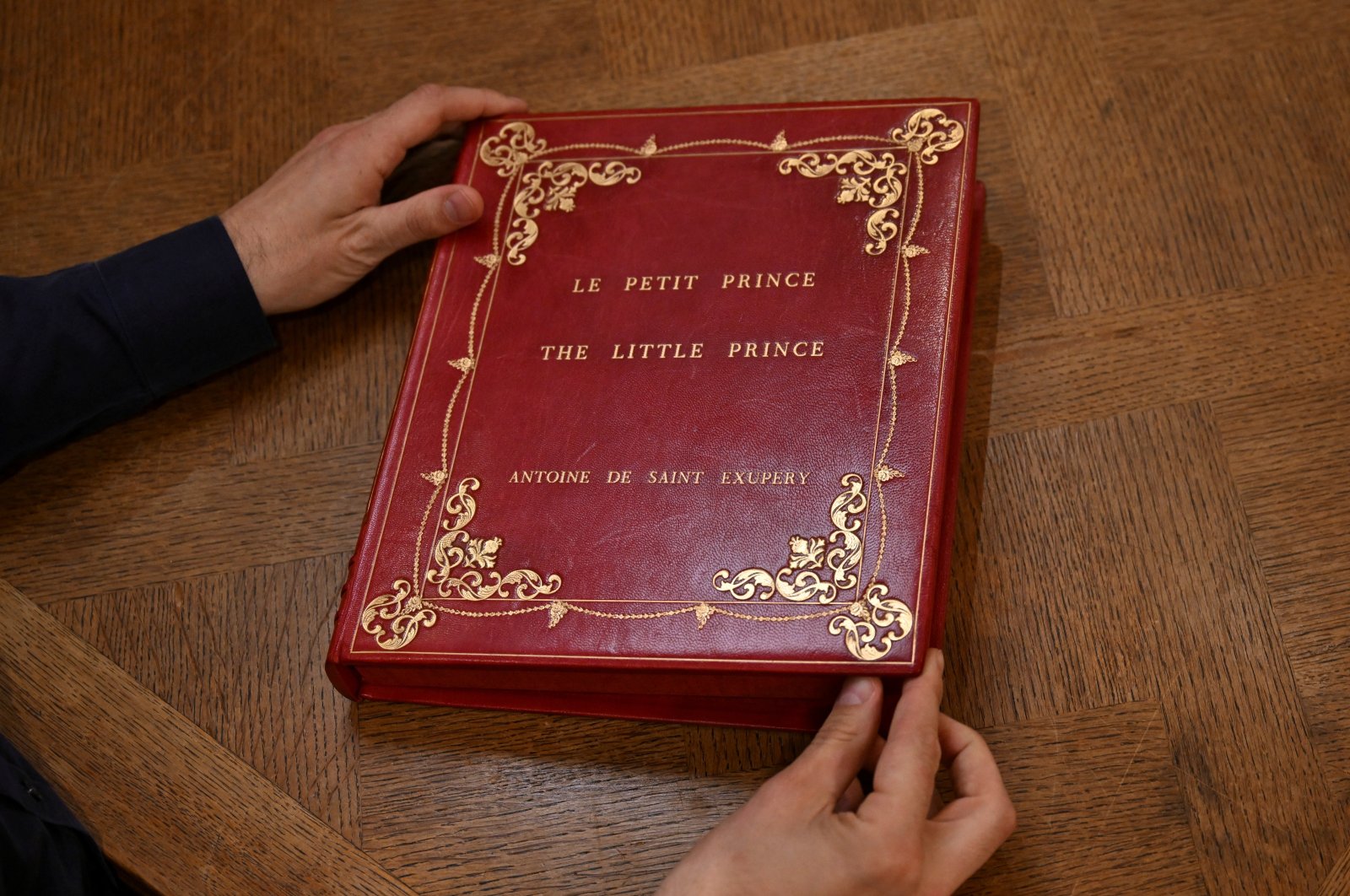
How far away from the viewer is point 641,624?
0.77 meters

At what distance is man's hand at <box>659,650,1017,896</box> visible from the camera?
699 millimetres

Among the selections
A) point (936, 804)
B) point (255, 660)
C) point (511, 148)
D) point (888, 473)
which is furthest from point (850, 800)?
point (511, 148)

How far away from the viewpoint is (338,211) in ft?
3.27

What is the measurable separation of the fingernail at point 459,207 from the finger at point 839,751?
47 cm

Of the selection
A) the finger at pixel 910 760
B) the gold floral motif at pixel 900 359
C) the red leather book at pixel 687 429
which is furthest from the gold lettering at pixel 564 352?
the finger at pixel 910 760

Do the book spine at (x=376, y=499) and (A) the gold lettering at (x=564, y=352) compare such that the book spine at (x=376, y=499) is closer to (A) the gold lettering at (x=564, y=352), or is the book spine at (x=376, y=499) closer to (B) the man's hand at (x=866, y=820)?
(A) the gold lettering at (x=564, y=352)

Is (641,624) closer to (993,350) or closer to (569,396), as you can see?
(569,396)

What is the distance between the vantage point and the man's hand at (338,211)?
99cm

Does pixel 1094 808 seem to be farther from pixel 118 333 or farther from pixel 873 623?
pixel 118 333

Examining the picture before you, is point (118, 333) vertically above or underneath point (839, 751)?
above

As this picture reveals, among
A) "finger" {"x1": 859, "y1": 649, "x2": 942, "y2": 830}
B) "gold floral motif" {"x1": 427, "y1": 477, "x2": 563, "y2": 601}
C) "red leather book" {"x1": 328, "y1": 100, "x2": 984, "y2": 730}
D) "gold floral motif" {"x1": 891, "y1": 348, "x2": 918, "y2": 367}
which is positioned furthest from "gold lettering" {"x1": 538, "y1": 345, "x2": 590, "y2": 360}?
"finger" {"x1": 859, "y1": 649, "x2": 942, "y2": 830}

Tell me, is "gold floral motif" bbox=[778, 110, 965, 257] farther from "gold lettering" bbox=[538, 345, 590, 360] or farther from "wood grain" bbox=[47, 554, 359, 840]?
"wood grain" bbox=[47, 554, 359, 840]

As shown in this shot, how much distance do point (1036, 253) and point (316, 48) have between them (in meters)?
0.71

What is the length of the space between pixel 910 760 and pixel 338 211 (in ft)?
2.09
